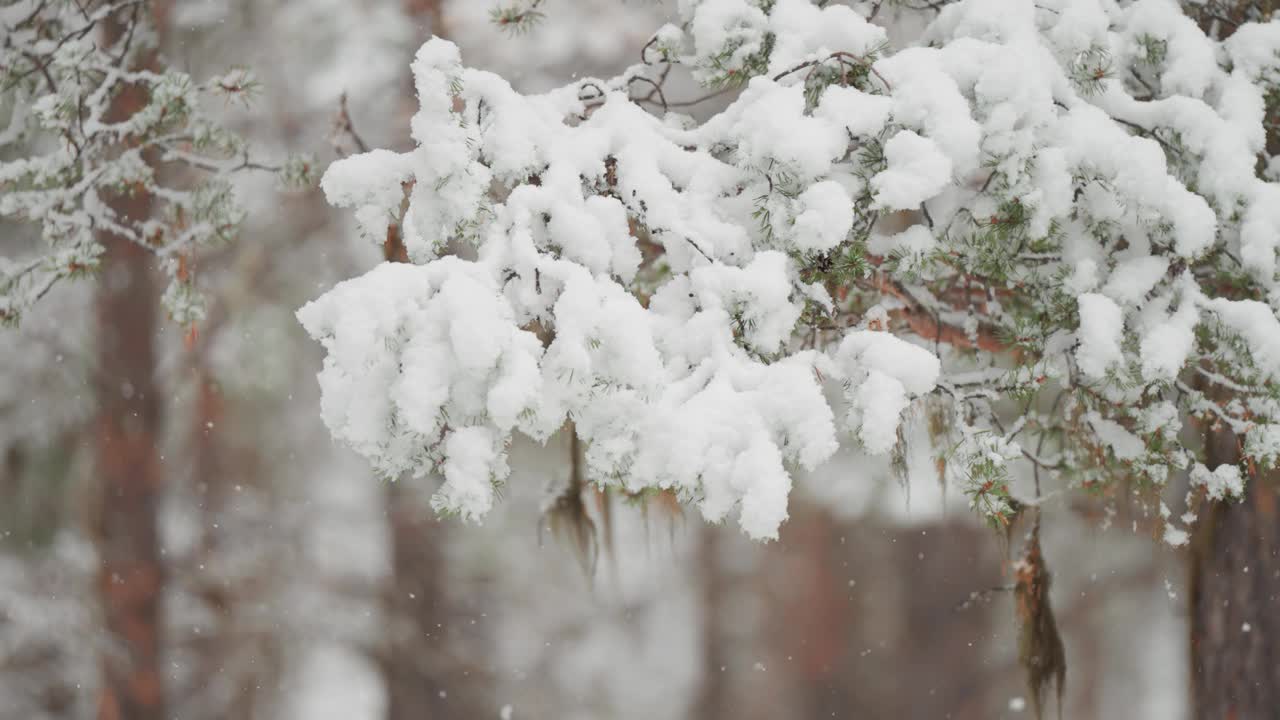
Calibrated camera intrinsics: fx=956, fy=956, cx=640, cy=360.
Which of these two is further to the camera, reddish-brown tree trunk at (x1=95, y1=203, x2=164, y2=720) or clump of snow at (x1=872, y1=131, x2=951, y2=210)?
reddish-brown tree trunk at (x1=95, y1=203, x2=164, y2=720)

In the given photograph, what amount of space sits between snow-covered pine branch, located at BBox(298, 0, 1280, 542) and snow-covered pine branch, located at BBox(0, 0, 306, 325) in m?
1.47

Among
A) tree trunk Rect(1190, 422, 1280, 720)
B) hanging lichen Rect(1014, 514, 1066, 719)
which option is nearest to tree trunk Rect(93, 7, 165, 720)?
hanging lichen Rect(1014, 514, 1066, 719)

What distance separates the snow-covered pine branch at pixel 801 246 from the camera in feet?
7.47

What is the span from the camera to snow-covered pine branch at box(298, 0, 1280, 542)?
2.28 metres

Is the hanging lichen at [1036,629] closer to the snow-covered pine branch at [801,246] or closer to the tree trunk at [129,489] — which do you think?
the snow-covered pine branch at [801,246]

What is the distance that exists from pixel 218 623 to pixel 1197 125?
26.7 ft

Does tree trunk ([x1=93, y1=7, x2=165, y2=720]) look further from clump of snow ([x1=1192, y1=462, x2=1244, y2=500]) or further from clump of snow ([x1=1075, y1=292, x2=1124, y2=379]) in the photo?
clump of snow ([x1=1192, y1=462, x2=1244, y2=500])

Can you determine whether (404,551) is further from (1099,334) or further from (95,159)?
(1099,334)

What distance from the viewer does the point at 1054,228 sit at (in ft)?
9.27

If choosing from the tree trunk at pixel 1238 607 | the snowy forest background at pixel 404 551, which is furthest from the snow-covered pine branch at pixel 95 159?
the tree trunk at pixel 1238 607

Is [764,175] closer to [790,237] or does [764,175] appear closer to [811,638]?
[790,237]

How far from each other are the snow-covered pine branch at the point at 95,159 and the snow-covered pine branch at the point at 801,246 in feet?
4.81

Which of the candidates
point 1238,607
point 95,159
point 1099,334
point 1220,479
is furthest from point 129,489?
point 1238,607

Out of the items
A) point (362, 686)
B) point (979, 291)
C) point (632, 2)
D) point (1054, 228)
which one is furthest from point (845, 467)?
point (362, 686)
